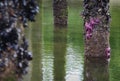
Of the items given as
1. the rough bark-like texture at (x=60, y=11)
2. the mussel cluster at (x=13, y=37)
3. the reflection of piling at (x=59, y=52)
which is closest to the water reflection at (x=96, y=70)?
the reflection of piling at (x=59, y=52)

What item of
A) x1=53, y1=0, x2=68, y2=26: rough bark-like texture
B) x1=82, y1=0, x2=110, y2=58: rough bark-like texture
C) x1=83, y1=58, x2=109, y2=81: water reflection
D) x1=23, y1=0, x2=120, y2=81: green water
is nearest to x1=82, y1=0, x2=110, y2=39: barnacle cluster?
x1=82, y1=0, x2=110, y2=58: rough bark-like texture

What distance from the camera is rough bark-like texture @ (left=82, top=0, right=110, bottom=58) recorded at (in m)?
14.2

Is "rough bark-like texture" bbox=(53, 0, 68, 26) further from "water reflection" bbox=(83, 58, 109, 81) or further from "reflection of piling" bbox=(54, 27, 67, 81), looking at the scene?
"water reflection" bbox=(83, 58, 109, 81)

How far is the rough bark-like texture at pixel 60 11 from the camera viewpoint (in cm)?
2408

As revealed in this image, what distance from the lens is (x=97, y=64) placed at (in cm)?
1384

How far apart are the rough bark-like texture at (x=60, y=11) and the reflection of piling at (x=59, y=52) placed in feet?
2.92

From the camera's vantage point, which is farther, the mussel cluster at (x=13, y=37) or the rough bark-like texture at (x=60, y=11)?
the rough bark-like texture at (x=60, y=11)

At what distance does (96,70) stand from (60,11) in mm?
11519

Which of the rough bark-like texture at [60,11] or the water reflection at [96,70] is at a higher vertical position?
the rough bark-like texture at [60,11]

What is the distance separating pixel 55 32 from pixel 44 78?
11.0 m

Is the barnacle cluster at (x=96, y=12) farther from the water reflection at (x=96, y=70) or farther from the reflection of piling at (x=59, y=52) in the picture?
the reflection of piling at (x=59, y=52)

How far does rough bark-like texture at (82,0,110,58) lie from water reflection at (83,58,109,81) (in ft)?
1.20

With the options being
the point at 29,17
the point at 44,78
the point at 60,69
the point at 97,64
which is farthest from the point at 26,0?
the point at 97,64

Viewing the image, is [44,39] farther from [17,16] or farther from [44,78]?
[17,16]
